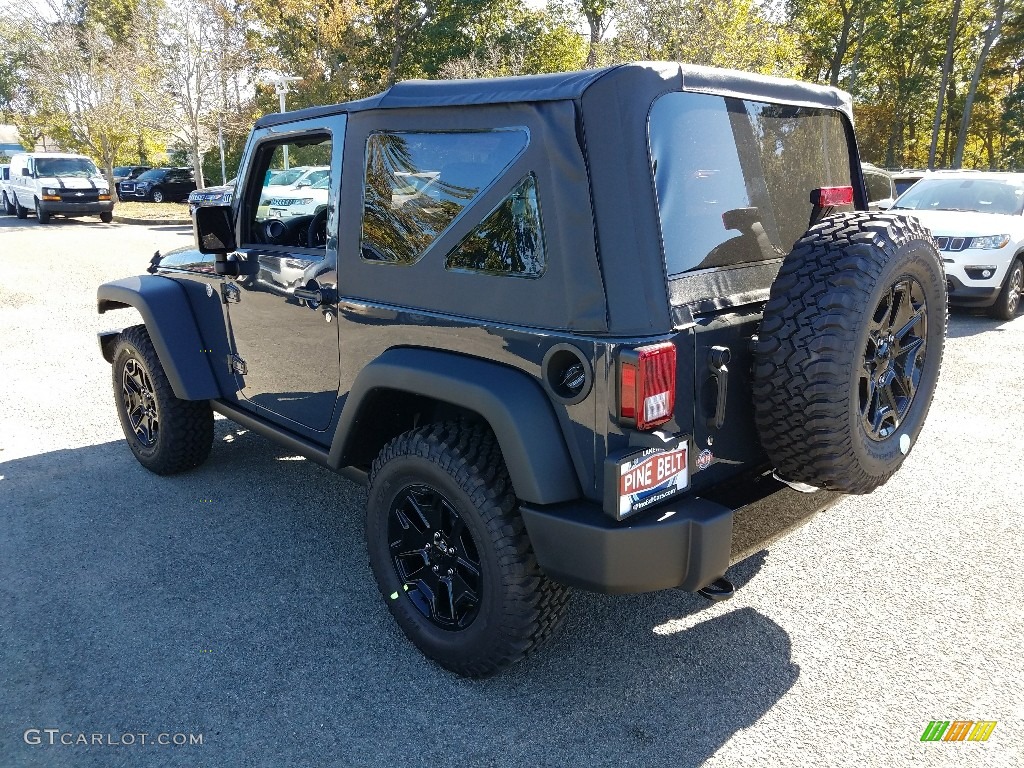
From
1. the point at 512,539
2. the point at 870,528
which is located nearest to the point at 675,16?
the point at 870,528

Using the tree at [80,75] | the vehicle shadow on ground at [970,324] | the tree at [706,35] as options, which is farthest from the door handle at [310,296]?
the tree at [80,75]

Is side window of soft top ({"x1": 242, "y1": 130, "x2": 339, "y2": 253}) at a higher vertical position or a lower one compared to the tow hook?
higher

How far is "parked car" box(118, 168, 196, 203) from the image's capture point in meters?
29.9

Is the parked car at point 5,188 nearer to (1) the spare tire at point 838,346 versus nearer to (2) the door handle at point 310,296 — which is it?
(2) the door handle at point 310,296

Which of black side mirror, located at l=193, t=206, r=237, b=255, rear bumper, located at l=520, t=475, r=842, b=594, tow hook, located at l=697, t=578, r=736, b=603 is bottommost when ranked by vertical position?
tow hook, located at l=697, t=578, r=736, b=603

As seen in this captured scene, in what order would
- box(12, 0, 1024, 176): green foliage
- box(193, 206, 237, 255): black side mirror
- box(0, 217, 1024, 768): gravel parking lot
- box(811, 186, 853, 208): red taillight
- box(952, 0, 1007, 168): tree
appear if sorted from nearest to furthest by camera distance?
box(0, 217, 1024, 768): gravel parking lot, box(811, 186, 853, 208): red taillight, box(193, 206, 237, 255): black side mirror, box(12, 0, 1024, 176): green foliage, box(952, 0, 1007, 168): tree

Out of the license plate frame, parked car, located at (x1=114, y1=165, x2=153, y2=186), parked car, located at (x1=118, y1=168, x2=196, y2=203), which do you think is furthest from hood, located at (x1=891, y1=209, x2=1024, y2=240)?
parked car, located at (x1=114, y1=165, x2=153, y2=186)

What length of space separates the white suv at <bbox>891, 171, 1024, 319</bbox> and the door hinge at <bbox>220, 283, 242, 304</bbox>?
24.1ft

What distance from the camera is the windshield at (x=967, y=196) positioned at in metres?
9.40

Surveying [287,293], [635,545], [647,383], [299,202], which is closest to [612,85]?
[647,383]

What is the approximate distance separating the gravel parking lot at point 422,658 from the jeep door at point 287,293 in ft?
2.42

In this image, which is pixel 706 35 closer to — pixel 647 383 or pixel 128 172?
pixel 647 383

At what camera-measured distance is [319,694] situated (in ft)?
8.75

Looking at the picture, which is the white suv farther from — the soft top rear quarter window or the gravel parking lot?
the soft top rear quarter window
